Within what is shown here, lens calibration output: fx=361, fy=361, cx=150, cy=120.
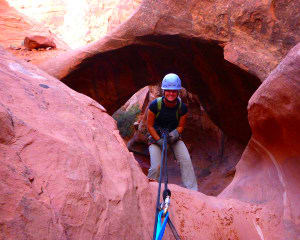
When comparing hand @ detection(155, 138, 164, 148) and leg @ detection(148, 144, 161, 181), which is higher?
hand @ detection(155, 138, 164, 148)

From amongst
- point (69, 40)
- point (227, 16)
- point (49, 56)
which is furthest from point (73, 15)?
point (227, 16)

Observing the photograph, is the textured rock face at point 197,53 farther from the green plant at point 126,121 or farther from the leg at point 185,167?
the green plant at point 126,121

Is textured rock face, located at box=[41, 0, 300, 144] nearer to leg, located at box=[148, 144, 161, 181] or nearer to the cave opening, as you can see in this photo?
the cave opening

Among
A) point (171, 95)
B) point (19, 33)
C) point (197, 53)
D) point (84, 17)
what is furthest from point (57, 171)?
point (84, 17)

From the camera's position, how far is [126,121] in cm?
1041

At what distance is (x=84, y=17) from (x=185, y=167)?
16078 mm

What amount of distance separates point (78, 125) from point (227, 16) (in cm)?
381

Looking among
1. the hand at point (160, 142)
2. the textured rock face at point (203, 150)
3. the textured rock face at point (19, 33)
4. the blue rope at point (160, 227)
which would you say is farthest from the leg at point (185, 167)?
the textured rock face at point (19, 33)

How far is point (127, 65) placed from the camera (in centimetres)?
617

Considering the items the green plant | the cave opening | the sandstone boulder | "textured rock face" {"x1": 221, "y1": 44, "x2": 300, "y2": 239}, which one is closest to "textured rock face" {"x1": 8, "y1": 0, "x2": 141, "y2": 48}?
the green plant

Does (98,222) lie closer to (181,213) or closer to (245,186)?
→ (181,213)

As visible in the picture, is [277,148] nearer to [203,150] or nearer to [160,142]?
[160,142]

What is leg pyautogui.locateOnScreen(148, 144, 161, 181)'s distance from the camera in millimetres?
3594

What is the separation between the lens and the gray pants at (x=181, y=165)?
359 centimetres
